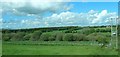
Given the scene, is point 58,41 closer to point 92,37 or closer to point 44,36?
point 44,36

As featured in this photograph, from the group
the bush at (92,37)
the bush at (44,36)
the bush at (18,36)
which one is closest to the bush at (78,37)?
the bush at (92,37)

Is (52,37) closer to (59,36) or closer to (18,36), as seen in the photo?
(59,36)

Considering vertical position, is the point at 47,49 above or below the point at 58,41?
below

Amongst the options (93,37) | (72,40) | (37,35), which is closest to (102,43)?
(93,37)

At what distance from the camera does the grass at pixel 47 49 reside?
5090 mm

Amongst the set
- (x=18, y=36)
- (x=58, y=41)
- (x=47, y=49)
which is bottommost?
(x=47, y=49)

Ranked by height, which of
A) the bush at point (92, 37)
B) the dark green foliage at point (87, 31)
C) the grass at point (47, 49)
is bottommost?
the grass at point (47, 49)

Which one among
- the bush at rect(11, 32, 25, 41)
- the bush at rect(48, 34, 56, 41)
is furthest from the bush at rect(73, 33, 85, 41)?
the bush at rect(11, 32, 25, 41)

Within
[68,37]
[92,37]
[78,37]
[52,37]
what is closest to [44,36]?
[52,37]

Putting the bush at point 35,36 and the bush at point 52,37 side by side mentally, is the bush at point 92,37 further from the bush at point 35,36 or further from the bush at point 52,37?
the bush at point 35,36

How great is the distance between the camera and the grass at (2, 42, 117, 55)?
5090 mm

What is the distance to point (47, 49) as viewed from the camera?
513 cm

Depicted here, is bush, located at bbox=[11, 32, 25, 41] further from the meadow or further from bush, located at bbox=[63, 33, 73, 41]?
bush, located at bbox=[63, 33, 73, 41]

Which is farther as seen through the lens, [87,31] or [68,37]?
[68,37]
